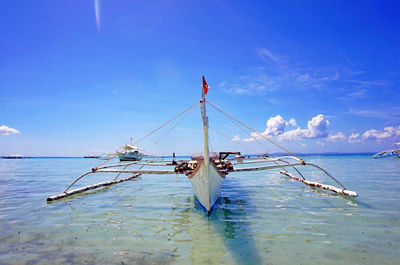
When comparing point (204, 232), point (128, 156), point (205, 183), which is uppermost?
point (205, 183)

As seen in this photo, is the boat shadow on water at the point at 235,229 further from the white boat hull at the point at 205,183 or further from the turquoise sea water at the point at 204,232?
the white boat hull at the point at 205,183

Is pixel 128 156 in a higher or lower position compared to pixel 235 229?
higher

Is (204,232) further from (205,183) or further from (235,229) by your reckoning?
(205,183)

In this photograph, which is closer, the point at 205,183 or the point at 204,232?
the point at 204,232

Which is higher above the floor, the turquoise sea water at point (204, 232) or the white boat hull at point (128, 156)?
the white boat hull at point (128, 156)

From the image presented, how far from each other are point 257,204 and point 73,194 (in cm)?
879

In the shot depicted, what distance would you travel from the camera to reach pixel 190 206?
8008 millimetres

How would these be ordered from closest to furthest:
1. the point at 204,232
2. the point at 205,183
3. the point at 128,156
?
the point at 204,232
the point at 205,183
the point at 128,156

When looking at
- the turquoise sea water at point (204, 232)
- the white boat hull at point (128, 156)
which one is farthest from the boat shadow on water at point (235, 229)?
the white boat hull at point (128, 156)

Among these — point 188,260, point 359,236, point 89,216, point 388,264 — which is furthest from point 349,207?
point 89,216

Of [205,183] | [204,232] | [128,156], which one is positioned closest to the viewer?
[204,232]

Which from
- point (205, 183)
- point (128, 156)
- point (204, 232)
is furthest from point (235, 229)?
point (128, 156)

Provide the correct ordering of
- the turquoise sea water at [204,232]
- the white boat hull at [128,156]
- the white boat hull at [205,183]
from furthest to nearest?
1. the white boat hull at [128,156]
2. the white boat hull at [205,183]
3. the turquoise sea water at [204,232]

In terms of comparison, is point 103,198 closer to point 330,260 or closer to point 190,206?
point 190,206
